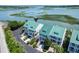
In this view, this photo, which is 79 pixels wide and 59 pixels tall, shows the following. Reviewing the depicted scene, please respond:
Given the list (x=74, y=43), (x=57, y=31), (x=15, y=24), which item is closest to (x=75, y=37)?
(x=74, y=43)

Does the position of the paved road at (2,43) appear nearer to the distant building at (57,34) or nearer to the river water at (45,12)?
the river water at (45,12)

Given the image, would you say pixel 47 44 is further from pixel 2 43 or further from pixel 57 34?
pixel 2 43

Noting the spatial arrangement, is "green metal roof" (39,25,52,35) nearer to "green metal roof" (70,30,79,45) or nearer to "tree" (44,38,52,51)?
"tree" (44,38,52,51)

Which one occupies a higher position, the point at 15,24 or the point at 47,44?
the point at 15,24

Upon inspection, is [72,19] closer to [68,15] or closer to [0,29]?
[68,15]

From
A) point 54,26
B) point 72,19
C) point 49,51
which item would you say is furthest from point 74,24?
point 49,51

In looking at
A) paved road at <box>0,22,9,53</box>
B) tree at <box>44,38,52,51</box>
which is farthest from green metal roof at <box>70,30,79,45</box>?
paved road at <box>0,22,9,53</box>

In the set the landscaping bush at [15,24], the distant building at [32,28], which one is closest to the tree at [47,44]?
the distant building at [32,28]
